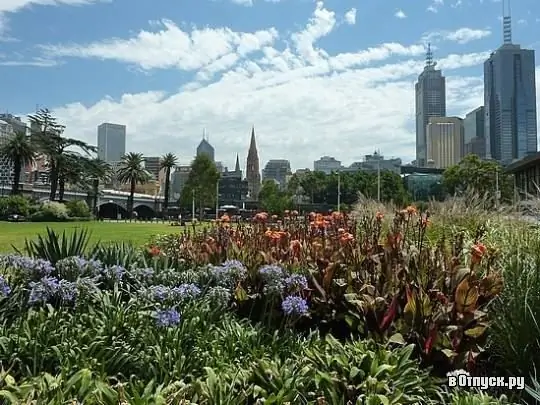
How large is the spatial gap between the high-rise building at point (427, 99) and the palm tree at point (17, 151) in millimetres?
89223

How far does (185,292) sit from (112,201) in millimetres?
100691

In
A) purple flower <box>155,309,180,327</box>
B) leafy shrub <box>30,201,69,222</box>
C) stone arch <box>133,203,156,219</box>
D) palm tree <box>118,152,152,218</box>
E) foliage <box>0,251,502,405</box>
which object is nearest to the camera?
foliage <box>0,251,502,405</box>

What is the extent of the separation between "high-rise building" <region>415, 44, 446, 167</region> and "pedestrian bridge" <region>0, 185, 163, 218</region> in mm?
64106

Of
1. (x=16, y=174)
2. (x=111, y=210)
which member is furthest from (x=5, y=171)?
(x=111, y=210)

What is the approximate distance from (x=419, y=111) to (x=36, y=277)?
137224 mm

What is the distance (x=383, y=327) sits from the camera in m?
3.72

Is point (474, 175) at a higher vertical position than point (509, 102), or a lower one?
lower

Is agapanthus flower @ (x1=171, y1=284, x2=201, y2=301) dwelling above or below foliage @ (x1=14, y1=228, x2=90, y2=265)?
below

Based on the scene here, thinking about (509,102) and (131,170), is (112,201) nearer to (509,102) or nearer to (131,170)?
(131,170)

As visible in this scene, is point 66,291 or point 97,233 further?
point 97,233

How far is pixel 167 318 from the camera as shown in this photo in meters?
3.31

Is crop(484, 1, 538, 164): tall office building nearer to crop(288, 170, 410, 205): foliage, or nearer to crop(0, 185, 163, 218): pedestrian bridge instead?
crop(288, 170, 410, 205): foliage

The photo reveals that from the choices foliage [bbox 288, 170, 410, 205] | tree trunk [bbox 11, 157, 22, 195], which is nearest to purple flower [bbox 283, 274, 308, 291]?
tree trunk [bbox 11, 157, 22, 195]

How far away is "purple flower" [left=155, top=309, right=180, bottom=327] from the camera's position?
3303 mm
